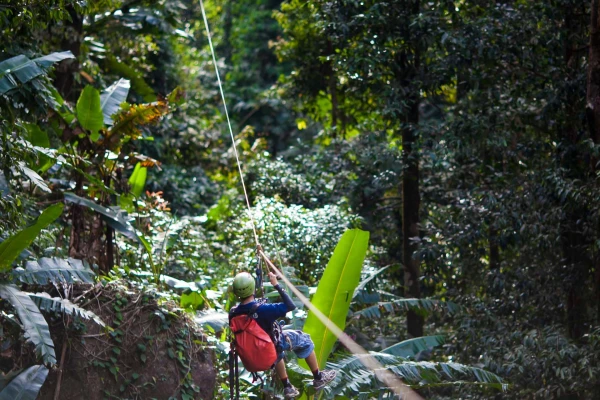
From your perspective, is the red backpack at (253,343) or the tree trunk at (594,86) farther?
the tree trunk at (594,86)

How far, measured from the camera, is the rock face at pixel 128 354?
24.0 feet

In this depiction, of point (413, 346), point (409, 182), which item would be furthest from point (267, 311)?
point (409, 182)

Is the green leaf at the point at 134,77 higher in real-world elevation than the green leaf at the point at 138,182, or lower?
higher

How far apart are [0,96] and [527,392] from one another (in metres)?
6.18

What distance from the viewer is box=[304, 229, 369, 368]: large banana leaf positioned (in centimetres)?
737

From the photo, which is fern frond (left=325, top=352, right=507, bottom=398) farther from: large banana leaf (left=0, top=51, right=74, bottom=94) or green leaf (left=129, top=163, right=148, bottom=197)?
green leaf (left=129, top=163, right=148, bottom=197)

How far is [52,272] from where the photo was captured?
6.67 metres

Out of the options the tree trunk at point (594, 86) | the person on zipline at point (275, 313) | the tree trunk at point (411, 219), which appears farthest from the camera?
the tree trunk at point (411, 219)

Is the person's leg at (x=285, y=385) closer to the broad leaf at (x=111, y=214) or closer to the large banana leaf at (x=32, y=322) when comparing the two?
the large banana leaf at (x=32, y=322)

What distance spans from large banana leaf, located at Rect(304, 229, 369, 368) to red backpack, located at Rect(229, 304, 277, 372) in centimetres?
159

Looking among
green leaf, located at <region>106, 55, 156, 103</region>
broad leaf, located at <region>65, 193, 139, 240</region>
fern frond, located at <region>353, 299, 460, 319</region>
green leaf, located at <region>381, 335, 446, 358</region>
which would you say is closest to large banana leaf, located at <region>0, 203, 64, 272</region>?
broad leaf, located at <region>65, 193, 139, 240</region>

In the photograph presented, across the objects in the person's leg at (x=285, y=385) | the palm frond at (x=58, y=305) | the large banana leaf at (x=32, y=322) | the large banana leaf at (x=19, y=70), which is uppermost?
the large banana leaf at (x=19, y=70)

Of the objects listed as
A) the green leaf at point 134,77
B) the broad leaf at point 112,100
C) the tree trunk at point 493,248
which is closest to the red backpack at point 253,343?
the broad leaf at point 112,100

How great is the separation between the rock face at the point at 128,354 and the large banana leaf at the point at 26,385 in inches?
23.5
